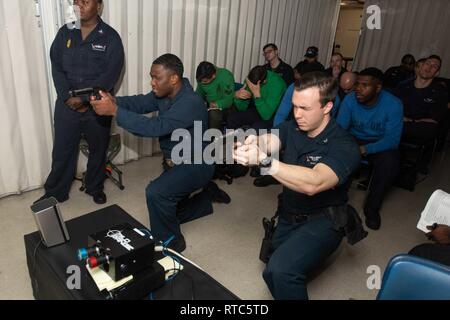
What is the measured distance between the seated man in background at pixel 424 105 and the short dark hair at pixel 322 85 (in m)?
2.26

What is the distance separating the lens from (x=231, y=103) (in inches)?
138

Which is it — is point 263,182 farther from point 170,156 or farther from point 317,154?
point 317,154

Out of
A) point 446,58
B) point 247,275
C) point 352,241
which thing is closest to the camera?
point 352,241

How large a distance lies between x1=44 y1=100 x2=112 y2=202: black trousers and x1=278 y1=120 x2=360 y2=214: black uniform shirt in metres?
1.48

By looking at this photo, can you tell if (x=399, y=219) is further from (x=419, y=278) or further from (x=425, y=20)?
(x=425, y=20)

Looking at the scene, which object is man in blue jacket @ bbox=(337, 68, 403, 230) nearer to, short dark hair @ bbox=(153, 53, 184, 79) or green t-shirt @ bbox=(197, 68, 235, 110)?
green t-shirt @ bbox=(197, 68, 235, 110)

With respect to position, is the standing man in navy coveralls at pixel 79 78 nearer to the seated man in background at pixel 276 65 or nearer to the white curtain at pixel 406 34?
the seated man in background at pixel 276 65

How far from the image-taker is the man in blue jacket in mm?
2779

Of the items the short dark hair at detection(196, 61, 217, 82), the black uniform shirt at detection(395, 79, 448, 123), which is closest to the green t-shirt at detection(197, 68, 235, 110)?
the short dark hair at detection(196, 61, 217, 82)

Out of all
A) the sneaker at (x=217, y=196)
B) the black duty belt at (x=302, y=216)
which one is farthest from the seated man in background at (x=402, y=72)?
the black duty belt at (x=302, y=216)

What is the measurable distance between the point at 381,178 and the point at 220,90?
66.5 inches

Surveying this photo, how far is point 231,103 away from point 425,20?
3.73m

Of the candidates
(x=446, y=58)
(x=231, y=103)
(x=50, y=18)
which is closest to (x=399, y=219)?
(x=231, y=103)

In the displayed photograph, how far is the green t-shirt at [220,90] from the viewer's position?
133 inches
